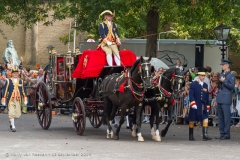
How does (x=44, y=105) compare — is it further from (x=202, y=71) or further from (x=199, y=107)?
(x=202, y=71)

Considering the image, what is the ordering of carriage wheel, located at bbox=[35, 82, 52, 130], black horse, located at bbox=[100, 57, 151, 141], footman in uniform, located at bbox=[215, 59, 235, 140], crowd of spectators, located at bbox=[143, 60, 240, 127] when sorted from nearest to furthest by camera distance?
black horse, located at bbox=[100, 57, 151, 141] < footman in uniform, located at bbox=[215, 59, 235, 140] < carriage wheel, located at bbox=[35, 82, 52, 130] < crowd of spectators, located at bbox=[143, 60, 240, 127]

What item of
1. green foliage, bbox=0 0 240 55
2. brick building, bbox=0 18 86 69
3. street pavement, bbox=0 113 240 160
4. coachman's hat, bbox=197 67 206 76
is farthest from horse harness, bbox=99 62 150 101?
brick building, bbox=0 18 86 69

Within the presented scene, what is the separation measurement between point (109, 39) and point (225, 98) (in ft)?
10.9

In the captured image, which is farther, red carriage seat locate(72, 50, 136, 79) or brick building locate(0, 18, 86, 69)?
brick building locate(0, 18, 86, 69)

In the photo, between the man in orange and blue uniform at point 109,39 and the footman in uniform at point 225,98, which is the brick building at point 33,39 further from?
the footman in uniform at point 225,98

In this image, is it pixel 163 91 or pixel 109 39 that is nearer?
pixel 163 91

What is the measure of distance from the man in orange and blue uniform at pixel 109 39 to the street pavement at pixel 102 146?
2049mm

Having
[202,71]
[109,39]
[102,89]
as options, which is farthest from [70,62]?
[202,71]

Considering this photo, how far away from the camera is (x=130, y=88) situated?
17.0 metres

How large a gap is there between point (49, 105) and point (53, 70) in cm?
133

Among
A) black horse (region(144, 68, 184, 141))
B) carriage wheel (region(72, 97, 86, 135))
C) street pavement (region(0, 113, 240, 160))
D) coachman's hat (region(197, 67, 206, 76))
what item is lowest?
street pavement (region(0, 113, 240, 160))

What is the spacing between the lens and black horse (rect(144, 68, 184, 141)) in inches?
680

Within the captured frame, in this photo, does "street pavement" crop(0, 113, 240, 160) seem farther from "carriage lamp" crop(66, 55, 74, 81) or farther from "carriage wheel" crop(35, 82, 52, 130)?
"carriage lamp" crop(66, 55, 74, 81)

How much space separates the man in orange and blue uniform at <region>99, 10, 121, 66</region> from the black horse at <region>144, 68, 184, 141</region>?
51.7 inches
